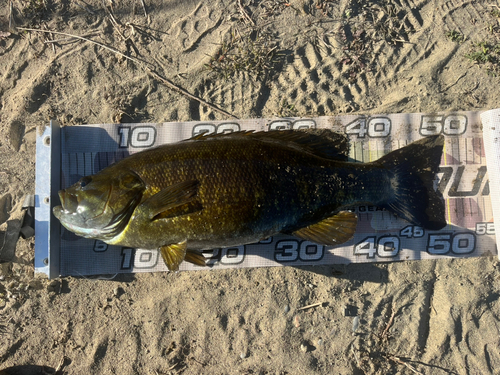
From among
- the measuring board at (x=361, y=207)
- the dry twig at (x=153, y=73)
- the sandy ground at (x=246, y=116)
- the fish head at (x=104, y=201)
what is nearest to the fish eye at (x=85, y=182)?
the fish head at (x=104, y=201)

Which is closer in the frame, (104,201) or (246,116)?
(104,201)

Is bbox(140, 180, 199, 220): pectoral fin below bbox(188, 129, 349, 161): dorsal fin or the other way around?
below

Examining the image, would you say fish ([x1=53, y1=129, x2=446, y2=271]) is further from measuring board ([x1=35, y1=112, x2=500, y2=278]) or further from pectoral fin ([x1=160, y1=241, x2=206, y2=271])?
measuring board ([x1=35, y1=112, x2=500, y2=278])

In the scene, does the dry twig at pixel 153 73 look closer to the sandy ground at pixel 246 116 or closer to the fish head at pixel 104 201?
the sandy ground at pixel 246 116

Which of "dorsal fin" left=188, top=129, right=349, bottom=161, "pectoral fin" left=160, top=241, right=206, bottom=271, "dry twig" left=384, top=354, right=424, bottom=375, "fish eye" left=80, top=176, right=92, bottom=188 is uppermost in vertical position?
"dorsal fin" left=188, top=129, right=349, bottom=161

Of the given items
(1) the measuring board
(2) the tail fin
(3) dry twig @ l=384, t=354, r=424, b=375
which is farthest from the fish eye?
(3) dry twig @ l=384, t=354, r=424, b=375

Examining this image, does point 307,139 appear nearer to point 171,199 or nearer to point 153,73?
point 171,199

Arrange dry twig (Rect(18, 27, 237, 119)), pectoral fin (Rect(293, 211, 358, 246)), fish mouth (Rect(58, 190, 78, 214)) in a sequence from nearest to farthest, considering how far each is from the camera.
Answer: fish mouth (Rect(58, 190, 78, 214)) < pectoral fin (Rect(293, 211, 358, 246)) < dry twig (Rect(18, 27, 237, 119))

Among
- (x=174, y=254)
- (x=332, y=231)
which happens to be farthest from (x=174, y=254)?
(x=332, y=231)

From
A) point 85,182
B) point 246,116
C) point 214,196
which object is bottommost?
point 214,196
